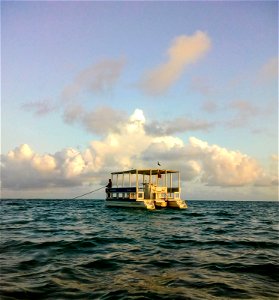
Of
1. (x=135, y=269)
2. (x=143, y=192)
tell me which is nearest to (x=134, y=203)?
(x=143, y=192)

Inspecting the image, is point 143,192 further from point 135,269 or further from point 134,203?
point 135,269

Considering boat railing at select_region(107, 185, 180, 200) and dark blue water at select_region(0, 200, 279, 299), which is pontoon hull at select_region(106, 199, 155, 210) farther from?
dark blue water at select_region(0, 200, 279, 299)

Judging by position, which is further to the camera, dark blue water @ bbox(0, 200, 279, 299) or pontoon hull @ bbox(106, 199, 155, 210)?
pontoon hull @ bbox(106, 199, 155, 210)

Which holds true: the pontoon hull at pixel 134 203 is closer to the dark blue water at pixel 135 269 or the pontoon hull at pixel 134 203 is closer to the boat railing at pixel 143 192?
the boat railing at pixel 143 192

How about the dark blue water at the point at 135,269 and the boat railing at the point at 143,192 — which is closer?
the dark blue water at the point at 135,269

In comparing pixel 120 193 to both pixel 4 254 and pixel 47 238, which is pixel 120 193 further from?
pixel 4 254

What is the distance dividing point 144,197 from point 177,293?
37102 millimetres

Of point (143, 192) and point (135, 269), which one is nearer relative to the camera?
point (135, 269)

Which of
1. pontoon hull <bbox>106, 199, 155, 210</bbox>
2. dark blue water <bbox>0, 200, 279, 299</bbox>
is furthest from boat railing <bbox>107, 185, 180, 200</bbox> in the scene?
dark blue water <bbox>0, 200, 279, 299</bbox>

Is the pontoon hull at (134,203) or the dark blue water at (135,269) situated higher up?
the dark blue water at (135,269)

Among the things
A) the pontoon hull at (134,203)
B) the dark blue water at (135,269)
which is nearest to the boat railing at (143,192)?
the pontoon hull at (134,203)

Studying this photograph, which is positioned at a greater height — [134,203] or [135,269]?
[135,269]

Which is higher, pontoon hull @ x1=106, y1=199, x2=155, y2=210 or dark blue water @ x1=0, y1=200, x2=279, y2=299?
dark blue water @ x1=0, y1=200, x2=279, y2=299

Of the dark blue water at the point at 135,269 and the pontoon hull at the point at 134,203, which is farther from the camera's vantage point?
the pontoon hull at the point at 134,203
